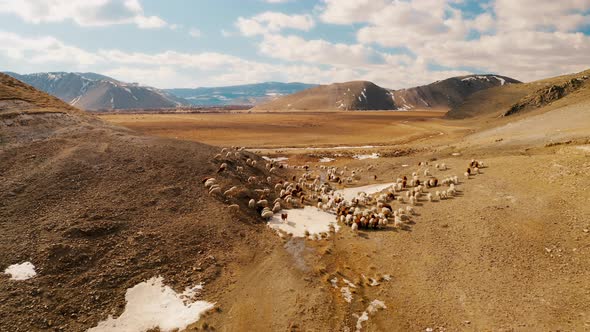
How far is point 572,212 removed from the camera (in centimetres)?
2120

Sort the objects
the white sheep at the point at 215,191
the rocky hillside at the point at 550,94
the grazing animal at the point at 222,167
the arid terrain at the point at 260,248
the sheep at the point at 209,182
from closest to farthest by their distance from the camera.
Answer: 1. the arid terrain at the point at 260,248
2. the white sheep at the point at 215,191
3. the sheep at the point at 209,182
4. the grazing animal at the point at 222,167
5. the rocky hillside at the point at 550,94

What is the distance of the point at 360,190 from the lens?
120 ft

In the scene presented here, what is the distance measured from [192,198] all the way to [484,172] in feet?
88.4

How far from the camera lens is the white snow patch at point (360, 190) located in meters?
34.6

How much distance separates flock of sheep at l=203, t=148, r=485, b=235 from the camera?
25.6 m

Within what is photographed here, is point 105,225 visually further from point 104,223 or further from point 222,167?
point 222,167

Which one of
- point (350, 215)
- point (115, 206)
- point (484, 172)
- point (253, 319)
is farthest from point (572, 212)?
point (115, 206)

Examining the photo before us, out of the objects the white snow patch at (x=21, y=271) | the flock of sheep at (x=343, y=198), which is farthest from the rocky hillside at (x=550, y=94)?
the white snow patch at (x=21, y=271)

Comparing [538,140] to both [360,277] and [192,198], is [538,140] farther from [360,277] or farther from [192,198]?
[192,198]

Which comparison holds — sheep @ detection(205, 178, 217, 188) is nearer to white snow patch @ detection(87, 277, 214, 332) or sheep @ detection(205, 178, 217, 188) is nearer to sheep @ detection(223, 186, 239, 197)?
sheep @ detection(223, 186, 239, 197)

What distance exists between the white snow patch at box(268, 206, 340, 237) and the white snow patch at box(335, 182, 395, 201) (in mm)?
5970

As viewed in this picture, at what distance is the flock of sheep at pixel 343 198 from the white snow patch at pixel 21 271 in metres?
12.2

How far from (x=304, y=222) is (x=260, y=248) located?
5404 millimetres

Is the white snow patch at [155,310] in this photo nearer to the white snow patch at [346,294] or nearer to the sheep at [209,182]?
the white snow patch at [346,294]
